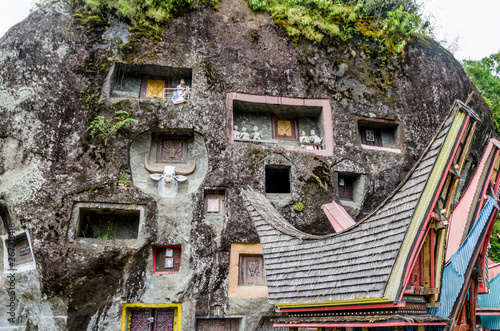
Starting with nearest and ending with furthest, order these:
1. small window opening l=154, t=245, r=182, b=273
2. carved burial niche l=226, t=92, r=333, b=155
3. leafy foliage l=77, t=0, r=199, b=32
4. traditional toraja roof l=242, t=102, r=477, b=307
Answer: traditional toraja roof l=242, t=102, r=477, b=307 < small window opening l=154, t=245, r=182, b=273 < leafy foliage l=77, t=0, r=199, b=32 < carved burial niche l=226, t=92, r=333, b=155

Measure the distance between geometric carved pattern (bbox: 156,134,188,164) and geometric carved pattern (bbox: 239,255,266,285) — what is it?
139 inches

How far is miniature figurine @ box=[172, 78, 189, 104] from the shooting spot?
11414 mm

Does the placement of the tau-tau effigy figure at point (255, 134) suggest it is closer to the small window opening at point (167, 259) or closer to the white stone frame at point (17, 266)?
the small window opening at point (167, 259)

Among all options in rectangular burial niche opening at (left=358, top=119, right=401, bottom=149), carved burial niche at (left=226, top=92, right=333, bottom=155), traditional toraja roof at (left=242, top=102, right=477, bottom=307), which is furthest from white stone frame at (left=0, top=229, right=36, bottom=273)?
rectangular burial niche opening at (left=358, top=119, right=401, bottom=149)

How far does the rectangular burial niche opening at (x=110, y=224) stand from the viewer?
10648 mm

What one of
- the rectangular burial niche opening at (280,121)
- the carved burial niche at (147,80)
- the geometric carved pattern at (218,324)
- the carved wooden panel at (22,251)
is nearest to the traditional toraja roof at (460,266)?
the geometric carved pattern at (218,324)

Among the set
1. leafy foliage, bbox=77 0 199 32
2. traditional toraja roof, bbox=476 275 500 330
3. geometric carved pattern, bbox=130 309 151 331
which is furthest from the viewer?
leafy foliage, bbox=77 0 199 32

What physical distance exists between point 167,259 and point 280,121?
5951mm

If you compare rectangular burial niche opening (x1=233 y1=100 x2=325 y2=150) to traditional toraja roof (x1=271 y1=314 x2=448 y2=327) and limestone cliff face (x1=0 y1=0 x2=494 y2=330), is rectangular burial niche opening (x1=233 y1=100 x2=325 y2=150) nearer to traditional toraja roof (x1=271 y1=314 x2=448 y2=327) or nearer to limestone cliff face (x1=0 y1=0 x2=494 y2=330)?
limestone cliff face (x1=0 y1=0 x2=494 y2=330)

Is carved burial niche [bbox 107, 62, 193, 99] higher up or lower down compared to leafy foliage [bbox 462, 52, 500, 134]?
lower down

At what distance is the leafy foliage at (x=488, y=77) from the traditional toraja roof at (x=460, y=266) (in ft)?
47.3

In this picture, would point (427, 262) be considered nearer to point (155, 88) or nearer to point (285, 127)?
point (285, 127)

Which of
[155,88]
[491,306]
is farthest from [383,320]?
[155,88]

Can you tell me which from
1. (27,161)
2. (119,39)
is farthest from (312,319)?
(119,39)
